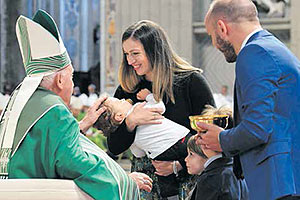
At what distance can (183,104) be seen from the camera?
3562 mm

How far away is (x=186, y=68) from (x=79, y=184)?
118cm

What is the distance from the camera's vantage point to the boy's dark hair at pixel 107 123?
361 cm

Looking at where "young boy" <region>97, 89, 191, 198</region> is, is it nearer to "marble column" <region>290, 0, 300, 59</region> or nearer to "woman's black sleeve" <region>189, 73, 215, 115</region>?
"woman's black sleeve" <region>189, 73, 215, 115</region>

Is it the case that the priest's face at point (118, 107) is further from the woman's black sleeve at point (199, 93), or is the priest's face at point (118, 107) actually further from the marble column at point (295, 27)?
the marble column at point (295, 27)

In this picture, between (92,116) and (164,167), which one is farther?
(92,116)

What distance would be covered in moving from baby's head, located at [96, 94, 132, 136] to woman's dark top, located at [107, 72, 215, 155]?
68 mm

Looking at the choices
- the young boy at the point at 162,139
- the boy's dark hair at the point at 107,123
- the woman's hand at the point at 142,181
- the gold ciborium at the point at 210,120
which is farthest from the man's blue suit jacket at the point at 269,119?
the boy's dark hair at the point at 107,123

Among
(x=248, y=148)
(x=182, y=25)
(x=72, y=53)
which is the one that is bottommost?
(x=72, y=53)

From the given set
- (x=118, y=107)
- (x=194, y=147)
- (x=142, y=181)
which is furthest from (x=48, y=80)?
(x=194, y=147)

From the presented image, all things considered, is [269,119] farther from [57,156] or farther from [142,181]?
[57,156]

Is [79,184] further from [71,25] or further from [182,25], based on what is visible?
[71,25]

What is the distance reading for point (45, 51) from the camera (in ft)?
9.40

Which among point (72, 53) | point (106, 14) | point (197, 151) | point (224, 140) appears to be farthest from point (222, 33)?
point (72, 53)

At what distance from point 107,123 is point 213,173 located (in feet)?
2.38
